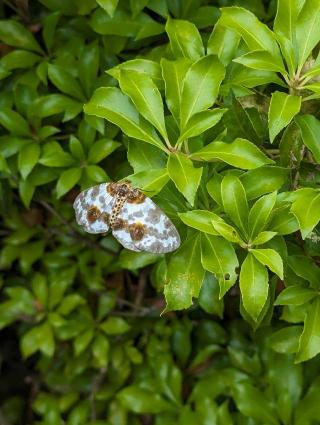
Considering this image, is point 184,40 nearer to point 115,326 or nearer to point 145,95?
point 145,95

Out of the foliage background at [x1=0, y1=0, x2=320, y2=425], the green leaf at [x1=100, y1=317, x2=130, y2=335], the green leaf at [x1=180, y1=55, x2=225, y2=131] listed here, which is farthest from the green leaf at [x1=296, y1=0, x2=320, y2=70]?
the green leaf at [x1=100, y1=317, x2=130, y2=335]

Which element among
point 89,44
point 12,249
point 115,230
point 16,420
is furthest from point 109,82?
point 16,420

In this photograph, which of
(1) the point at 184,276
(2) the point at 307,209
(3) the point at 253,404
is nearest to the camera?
(2) the point at 307,209

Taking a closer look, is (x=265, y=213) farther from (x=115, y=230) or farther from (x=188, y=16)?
(x=188, y=16)

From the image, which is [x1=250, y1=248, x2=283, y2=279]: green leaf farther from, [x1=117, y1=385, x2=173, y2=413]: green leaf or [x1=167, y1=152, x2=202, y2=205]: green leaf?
[x1=117, y1=385, x2=173, y2=413]: green leaf

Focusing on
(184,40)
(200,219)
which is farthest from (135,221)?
(184,40)

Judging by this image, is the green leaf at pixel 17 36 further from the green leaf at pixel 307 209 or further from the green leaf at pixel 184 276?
the green leaf at pixel 307 209
